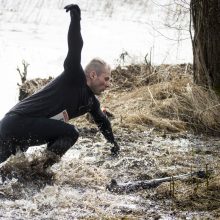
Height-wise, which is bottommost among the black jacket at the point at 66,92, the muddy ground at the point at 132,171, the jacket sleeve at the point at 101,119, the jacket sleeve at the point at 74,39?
the muddy ground at the point at 132,171

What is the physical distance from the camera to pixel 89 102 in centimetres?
588

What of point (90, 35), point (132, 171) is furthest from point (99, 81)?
point (90, 35)

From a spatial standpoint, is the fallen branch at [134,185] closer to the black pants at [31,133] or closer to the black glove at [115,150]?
the black pants at [31,133]

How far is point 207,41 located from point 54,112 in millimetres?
4034

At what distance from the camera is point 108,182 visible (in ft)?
19.1

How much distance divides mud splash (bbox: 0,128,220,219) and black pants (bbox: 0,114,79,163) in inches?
6.7

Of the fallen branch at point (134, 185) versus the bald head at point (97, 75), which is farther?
the bald head at point (97, 75)

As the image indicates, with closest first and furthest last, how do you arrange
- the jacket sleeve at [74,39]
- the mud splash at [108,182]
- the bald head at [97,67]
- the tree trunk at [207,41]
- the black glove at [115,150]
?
1. the mud splash at [108,182]
2. the jacket sleeve at [74,39]
3. the bald head at [97,67]
4. the black glove at [115,150]
5. the tree trunk at [207,41]

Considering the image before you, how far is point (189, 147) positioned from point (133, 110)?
197 cm

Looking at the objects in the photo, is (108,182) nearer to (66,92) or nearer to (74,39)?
(66,92)

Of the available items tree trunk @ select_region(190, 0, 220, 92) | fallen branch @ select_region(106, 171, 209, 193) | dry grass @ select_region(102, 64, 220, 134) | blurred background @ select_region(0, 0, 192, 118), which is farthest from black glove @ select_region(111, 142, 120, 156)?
blurred background @ select_region(0, 0, 192, 118)

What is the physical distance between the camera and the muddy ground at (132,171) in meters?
4.99

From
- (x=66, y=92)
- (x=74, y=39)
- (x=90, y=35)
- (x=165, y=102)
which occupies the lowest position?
(x=165, y=102)

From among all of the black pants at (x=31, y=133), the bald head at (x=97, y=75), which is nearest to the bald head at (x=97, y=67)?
the bald head at (x=97, y=75)
